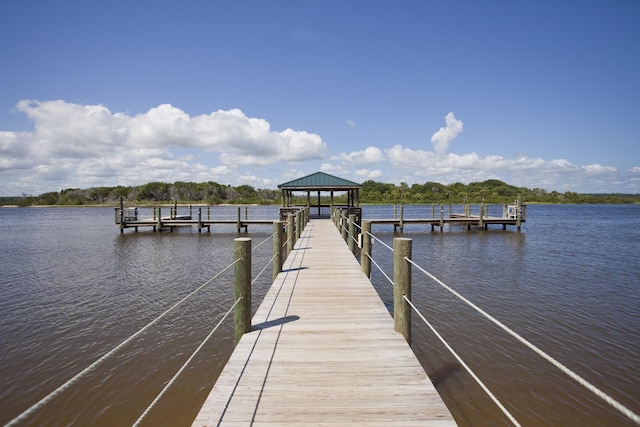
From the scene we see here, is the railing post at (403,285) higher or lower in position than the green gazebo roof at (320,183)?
lower

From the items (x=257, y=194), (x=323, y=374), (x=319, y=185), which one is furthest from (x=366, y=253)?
(x=257, y=194)

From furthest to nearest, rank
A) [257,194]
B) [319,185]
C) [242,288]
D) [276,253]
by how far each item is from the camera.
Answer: [257,194], [319,185], [276,253], [242,288]

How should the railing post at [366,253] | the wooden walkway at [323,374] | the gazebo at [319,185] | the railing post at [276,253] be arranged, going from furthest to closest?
the gazebo at [319,185], the railing post at [366,253], the railing post at [276,253], the wooden walkway at [323,374]

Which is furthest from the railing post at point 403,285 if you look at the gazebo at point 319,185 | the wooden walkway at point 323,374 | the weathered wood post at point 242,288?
the gazebo at point 319,185

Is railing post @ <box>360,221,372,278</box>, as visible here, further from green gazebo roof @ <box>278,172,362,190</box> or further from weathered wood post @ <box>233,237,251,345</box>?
green gazebo roof @ <box>278,172,362,190</box>

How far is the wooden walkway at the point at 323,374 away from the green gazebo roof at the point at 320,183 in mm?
18160

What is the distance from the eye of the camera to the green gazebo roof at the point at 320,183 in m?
23.9

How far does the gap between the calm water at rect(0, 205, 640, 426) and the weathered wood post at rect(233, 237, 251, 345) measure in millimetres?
1356

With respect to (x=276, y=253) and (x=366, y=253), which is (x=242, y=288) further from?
(x=366, y=253)

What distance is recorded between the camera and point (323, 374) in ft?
11.5

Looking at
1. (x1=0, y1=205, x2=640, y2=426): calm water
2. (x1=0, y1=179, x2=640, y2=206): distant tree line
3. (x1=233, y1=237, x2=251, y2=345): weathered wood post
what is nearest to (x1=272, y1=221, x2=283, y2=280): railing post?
(x1=0, y1=205, x2=640, y2=426): calm water

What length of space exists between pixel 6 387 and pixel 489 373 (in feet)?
24.6

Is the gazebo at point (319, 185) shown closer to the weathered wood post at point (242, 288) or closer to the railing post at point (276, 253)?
the railing post at point (276, 253)

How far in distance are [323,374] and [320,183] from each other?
21203 millimetres
